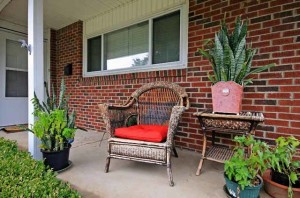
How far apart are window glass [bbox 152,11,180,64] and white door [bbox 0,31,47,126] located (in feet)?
10.7

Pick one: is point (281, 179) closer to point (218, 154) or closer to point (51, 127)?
point (218, 154)

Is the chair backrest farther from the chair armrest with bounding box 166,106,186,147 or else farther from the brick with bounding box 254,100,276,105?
the brick with bounding box 254,100,276,105

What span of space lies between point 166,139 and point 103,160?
860mm

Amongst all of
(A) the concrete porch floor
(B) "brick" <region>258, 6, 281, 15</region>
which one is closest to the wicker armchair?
(A) the concrete porch floor

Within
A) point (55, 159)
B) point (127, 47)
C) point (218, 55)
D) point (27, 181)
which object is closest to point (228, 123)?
point (218, 55)

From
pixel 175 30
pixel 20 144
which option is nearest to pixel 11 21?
pixel 20 144

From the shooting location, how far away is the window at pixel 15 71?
13.1 feet

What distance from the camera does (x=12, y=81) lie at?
4.06m

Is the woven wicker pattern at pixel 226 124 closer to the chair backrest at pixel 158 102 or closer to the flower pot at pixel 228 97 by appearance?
the flower pot at pixel 228 97

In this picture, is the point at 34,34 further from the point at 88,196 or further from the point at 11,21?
the point at 11,21

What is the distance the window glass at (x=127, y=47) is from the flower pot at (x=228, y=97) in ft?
5.20

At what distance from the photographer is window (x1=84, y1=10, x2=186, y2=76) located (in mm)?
2666

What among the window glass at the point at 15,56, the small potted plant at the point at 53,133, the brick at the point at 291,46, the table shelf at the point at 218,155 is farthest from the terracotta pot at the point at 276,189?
the window glass at the point at 15,56

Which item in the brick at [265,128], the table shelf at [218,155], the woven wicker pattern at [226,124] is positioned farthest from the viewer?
the brick at [265,128]
